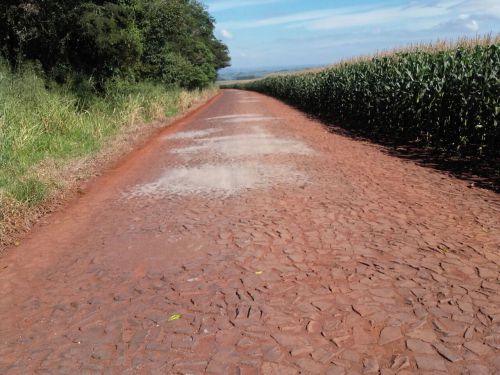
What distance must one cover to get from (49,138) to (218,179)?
503 centimetres

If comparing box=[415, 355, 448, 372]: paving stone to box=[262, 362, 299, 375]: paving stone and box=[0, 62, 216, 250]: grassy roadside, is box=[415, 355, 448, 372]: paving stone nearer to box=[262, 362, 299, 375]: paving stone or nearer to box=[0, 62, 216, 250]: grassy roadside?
box=[262, 362, 299, 375]: paving stone

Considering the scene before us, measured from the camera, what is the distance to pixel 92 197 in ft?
24.4

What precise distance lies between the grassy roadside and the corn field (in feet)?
Result: 25.0

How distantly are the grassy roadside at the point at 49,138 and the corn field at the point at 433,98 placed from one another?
25.0ft

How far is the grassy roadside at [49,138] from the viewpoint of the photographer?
640 cm

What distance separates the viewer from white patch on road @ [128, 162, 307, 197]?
7430 millimetres

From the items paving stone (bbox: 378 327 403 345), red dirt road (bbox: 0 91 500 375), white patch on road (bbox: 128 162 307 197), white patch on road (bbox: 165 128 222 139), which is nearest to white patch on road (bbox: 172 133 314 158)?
white patch on road (bbox: 165 128 222 139)

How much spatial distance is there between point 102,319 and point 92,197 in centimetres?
412

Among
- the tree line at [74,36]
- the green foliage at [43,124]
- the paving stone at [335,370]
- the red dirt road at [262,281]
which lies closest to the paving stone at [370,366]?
the red dirt road at [262,281]

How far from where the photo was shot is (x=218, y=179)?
810 cm

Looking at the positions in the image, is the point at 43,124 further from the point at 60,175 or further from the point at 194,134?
the point at 194,134

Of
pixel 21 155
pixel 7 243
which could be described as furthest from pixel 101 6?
pixel 7 243

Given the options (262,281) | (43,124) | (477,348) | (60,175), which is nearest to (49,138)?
(43,124)

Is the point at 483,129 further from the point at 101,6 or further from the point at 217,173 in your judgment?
the point at 101,6
